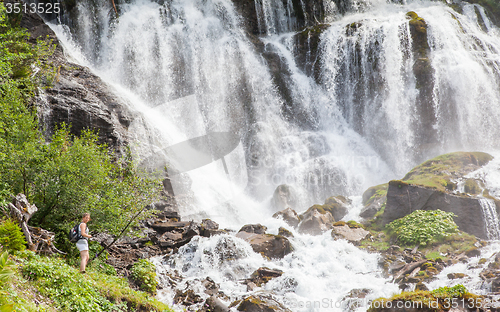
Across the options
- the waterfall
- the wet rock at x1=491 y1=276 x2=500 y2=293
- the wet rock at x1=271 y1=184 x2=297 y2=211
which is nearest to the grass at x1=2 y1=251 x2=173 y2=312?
the wet rock at x1=491 y1=276 x2=500 y2=293

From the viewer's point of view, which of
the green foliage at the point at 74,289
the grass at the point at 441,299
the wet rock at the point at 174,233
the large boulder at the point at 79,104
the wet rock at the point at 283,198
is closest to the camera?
the green foliage at the point at 74,289

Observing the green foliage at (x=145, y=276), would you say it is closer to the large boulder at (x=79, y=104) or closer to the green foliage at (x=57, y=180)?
the green foliage at (x=57, y=180)

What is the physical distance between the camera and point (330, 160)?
89.0ft

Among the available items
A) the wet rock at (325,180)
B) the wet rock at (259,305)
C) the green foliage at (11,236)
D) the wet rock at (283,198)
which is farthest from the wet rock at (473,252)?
the green foliage at (11,236)

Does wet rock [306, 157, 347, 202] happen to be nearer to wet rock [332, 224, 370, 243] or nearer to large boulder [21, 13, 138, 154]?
wet rock [332, 224, 370, 243]

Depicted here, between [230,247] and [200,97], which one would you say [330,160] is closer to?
[200,97]

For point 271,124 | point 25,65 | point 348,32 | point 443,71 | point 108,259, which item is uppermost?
point 348,32

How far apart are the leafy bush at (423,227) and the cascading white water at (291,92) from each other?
5718 millimetres

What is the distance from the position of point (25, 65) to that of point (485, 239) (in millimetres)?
21504

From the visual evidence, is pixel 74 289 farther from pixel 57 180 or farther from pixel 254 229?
pixel 254 229

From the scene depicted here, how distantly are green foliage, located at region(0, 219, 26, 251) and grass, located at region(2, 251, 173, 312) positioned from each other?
166 millimetres

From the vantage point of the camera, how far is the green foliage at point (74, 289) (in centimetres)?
608

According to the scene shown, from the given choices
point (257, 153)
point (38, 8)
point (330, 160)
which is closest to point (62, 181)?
point (257, 153)

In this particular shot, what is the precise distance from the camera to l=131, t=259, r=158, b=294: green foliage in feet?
33.8
